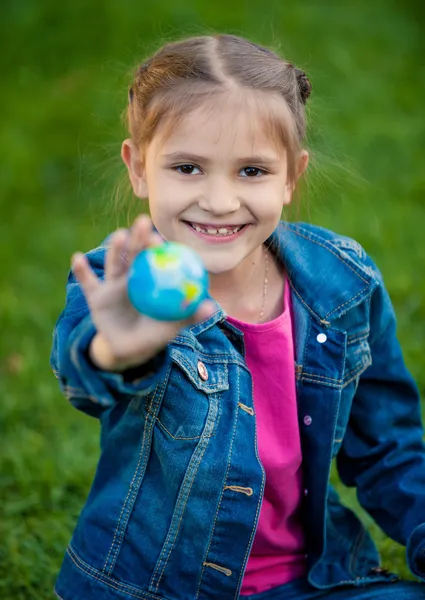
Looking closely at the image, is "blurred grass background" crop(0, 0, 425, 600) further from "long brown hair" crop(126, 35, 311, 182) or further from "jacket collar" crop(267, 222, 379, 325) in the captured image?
"long brown hair" crop(126, 35, 311, 182)

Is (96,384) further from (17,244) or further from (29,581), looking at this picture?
(17,244)

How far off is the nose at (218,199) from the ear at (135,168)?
25cm

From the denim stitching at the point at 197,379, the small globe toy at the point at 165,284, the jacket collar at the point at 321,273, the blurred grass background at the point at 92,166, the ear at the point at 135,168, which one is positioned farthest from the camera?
the blurred grass background at the point at 92,166

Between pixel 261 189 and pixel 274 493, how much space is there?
0.77 meters

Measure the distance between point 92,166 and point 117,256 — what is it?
139 inches

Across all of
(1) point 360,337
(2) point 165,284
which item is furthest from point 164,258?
(1) point 360,337

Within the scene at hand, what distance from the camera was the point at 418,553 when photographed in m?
2.30

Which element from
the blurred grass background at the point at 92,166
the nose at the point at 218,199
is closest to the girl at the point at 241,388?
the nose at the point at 218,199

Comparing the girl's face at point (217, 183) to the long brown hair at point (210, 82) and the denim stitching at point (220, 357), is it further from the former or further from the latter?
the denim stitching at point (220, 357)

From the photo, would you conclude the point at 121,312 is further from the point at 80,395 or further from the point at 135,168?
the point at 135,168

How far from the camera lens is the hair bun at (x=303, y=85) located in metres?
2.26

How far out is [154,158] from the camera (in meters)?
2.09

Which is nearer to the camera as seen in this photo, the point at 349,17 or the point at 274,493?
the point at 274,493

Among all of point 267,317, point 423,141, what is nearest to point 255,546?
point 267,317
